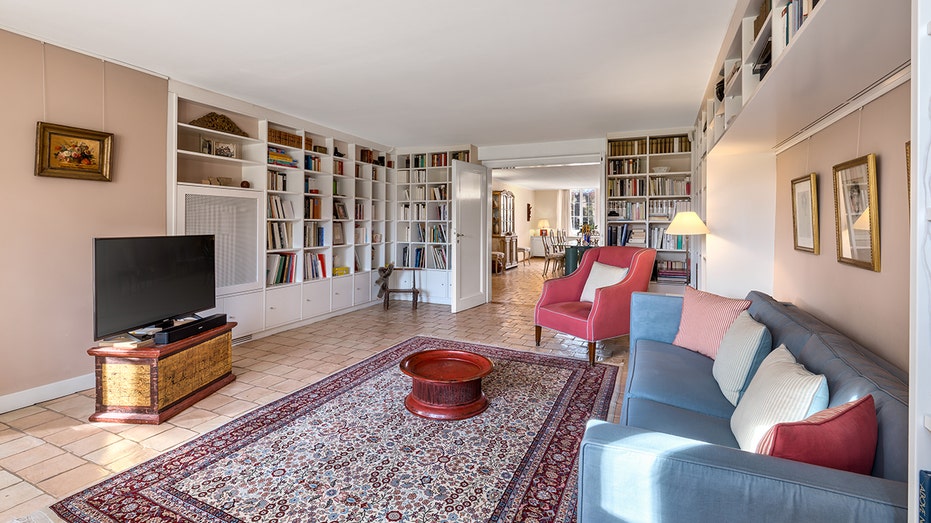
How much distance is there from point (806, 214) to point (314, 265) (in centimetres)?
466

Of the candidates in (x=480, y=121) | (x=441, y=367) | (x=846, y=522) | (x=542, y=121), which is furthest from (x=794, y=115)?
(x=480, y=121)

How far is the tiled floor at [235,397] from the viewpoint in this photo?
209cm

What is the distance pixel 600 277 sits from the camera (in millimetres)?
4188

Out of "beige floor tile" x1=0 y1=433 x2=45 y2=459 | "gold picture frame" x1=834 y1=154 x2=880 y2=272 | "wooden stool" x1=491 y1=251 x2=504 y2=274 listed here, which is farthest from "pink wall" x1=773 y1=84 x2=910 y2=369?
"wooden stool" x1=491 y1=251 x2=504 y2=274

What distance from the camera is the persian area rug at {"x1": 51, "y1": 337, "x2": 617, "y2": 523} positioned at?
5.88 ft

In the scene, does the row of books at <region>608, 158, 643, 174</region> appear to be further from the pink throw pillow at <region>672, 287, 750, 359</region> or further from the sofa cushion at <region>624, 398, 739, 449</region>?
the sofa cushion at <region>624, 398, 739, 449</region>

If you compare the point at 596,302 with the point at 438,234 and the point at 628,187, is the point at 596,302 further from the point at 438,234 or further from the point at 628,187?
the point at 438,234

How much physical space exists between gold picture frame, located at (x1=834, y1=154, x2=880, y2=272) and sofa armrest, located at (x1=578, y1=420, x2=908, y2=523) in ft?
4.09

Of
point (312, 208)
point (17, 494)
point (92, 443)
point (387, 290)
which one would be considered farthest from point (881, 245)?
point (387, 290)

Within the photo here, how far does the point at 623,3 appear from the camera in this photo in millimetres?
2463

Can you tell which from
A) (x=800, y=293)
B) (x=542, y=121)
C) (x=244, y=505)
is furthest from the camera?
(x=542, y=121)

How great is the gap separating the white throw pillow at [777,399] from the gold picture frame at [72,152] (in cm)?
402

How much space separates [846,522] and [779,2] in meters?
1.73

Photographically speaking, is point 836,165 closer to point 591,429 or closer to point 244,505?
point 591,429
